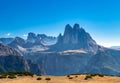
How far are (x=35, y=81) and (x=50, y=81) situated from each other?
2605 millimetres

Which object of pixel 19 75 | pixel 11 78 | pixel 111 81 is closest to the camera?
pixel 111 81

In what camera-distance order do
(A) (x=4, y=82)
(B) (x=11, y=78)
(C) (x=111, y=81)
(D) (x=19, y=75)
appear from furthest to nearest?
(D) (x=19, y=75)
(B) (x=11, y=78)
(C) (x=111, y=81)
(A) (x=4, y=82)

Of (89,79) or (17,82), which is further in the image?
(89,79)

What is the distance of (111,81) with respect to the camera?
149ft

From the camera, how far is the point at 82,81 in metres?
44.7

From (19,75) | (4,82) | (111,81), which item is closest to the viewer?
(4,82)

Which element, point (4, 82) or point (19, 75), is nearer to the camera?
point (4, 82)

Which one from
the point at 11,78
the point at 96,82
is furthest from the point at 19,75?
the point at 96,82

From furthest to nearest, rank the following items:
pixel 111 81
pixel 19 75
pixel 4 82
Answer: pixel 19 75 → pixel 111 81 → pixel 4 82

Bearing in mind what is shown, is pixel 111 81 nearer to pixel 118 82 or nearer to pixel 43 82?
pixel 118 82

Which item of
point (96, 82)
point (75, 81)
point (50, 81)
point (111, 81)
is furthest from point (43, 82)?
point (111, 81)

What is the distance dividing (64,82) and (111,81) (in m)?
8.55

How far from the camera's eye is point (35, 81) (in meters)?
44.6

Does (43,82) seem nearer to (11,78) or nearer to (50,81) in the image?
(50,81)
